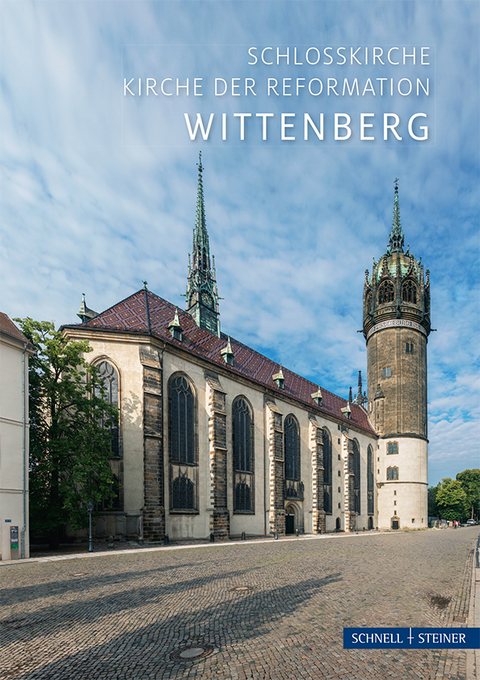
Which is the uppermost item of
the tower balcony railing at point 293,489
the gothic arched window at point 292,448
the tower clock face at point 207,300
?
the tower clock face at point 207,300

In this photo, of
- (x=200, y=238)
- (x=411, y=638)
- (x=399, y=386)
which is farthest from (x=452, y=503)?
(x=411, y=638)

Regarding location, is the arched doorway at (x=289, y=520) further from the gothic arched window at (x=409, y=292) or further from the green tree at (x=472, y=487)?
the green tree at (x=472, y=487)

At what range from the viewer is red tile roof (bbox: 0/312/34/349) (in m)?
19.8

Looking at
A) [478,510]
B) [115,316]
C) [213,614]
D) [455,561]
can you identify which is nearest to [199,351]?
[115,316]

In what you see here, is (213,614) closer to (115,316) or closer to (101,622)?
(101,622)

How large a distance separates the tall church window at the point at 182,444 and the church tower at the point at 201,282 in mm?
28000

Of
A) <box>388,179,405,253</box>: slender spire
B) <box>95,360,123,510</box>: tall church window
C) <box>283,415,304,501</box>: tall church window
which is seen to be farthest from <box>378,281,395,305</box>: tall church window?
<box>95,360,123,510</box>: tall church window

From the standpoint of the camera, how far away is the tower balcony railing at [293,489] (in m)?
38.8

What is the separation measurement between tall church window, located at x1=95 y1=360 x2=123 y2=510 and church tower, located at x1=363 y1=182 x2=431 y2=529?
43242 millimetres

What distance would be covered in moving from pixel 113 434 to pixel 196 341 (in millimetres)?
11004

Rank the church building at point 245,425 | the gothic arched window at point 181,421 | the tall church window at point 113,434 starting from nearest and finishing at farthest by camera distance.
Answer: the tall church window at point 113,434 → the church building at point 245,425 → the gothic arched window at point 181,421

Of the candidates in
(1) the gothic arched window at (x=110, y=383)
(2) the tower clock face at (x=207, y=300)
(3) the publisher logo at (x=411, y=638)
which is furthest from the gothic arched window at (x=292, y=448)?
(3) the publisher logo at (x=411, y=638)

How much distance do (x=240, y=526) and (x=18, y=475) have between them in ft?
59.3

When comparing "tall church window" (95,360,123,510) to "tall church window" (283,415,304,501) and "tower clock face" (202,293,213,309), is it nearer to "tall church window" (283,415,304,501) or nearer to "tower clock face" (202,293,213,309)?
"tall church window" (283,415,304,501)
